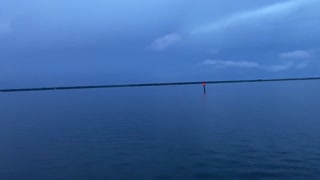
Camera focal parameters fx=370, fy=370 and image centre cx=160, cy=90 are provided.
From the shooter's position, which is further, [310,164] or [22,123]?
[22,123]

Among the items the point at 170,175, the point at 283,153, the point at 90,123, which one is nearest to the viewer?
the point at 170,175

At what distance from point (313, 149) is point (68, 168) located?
Answer: 24027 mm

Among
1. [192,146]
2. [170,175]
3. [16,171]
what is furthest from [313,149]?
[16,171]

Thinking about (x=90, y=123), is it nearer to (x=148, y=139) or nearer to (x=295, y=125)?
(x=148, y=139)

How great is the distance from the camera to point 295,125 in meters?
54.1

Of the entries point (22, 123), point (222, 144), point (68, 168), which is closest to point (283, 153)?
point (222, 144)

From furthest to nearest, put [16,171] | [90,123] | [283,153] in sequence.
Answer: [90,123] → [283,153] → [16,171]

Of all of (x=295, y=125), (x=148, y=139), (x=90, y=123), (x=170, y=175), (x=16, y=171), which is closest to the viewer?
(x=170, y=175)

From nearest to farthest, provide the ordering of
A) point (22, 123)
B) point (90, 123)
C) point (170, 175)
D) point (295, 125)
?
1. point (170, 175)
2. point (295, 125)
3. point (90, 123)
4. point (22, 123)

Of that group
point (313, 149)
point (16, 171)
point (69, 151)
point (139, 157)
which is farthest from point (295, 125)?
point (16, 171)

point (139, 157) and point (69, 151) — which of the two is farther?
point (69, 151)

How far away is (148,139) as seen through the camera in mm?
45938

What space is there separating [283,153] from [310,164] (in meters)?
4.63

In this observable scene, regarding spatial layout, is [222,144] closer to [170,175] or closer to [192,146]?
[192,146]
